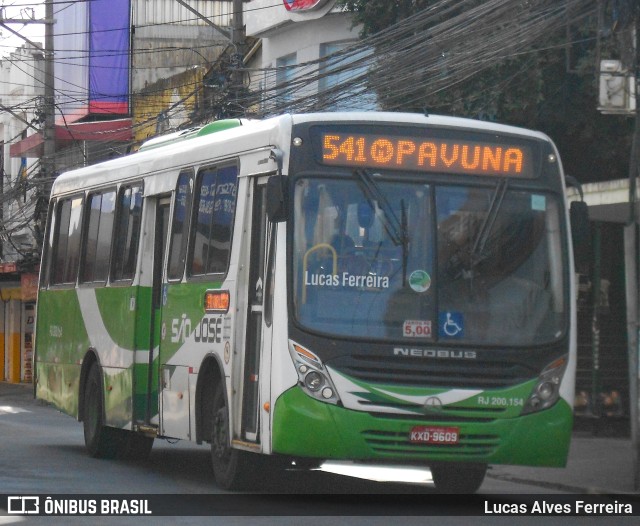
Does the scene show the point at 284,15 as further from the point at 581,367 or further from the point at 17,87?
the point at 17,87

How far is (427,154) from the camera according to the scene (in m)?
11.3

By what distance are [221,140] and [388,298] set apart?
2.64 meters

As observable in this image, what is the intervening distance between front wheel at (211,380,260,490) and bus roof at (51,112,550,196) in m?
2.07

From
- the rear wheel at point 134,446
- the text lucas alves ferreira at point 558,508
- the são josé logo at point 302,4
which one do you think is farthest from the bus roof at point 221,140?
the são josé logo at point 302,4

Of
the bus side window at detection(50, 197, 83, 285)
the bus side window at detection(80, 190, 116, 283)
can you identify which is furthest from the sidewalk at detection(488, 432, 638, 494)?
the bus side window at detection(50, 197, 83, 285)

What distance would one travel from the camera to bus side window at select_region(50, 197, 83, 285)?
56.1 feet

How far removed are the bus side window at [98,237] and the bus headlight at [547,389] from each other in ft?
19.9

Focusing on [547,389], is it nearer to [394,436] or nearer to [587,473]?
[394,436]

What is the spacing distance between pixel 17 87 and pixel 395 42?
3329cm

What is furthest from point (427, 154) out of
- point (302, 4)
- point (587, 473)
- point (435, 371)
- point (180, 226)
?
point (302, 4)

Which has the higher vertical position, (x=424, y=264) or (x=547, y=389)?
(x=424, y=264)

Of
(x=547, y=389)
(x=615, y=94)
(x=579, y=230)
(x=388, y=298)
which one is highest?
(x=615, y=94)

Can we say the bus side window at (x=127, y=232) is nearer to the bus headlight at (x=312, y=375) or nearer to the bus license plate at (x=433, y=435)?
the bus headlight at (x=312, y=375)

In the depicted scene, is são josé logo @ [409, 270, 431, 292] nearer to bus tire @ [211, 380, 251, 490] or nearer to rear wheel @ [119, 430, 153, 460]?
bus tire @ [211, 380, 251, 490]
